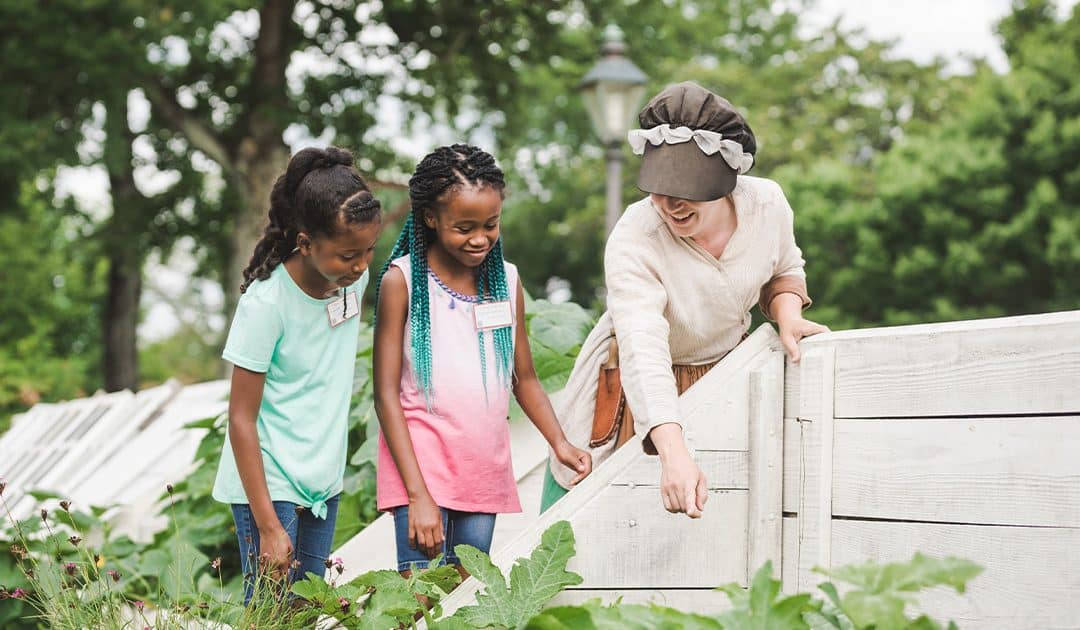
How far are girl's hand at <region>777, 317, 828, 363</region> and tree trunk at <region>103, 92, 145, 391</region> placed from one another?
36.8 feet

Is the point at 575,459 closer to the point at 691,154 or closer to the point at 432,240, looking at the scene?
the point at 432,240

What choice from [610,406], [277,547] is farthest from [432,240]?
[277,547]

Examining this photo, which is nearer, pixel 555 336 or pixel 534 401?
pixel 534 401

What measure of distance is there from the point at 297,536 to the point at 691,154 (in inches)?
51.9

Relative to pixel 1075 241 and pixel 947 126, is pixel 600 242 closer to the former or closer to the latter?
pixel 947 126

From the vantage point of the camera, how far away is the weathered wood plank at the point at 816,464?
7.84ft

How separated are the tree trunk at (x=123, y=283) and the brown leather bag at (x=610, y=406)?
10789 millimetres

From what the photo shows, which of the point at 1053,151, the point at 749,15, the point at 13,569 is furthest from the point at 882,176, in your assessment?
the point at 13,569

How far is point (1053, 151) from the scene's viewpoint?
18.3 meters

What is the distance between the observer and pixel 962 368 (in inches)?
87.7

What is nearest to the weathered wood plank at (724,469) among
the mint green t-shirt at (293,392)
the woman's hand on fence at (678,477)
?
the woman's hand on fence at (678,477)

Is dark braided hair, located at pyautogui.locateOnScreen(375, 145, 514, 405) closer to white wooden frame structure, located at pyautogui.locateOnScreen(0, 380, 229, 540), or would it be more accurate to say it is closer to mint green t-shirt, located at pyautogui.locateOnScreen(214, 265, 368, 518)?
mint green t-shirt, located at pyautogui.locateOnScreen(214, 265, 368, 518)

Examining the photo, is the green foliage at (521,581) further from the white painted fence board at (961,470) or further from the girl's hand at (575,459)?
the white painted fence board at (961,470)

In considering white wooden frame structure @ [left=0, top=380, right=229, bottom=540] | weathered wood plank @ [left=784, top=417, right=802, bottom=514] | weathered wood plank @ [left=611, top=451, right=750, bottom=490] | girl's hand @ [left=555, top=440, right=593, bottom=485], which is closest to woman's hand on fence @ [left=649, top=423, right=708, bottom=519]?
weathered wood plank @ [left=611, top=451, right=750, bottom=490]
